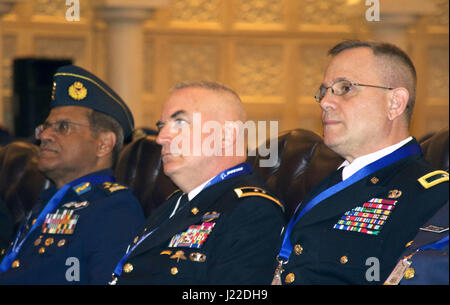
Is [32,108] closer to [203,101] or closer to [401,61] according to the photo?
[203,101]

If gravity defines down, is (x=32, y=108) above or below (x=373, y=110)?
below

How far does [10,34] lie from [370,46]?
513 cm

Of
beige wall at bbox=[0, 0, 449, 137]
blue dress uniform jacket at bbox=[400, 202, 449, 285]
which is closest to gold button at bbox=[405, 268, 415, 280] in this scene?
blue dress uniform jacket at bbox=[400, 202, 449, 285]

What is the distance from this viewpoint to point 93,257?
2375mm

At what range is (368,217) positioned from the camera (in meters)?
1.83

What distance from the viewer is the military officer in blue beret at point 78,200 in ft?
7.83

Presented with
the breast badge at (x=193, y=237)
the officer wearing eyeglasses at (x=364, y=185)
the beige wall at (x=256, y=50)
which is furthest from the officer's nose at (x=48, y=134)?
the beige wall at (x=256, y=50)

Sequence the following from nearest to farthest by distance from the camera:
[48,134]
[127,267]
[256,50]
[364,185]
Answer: [364,185] → [127,267] → [48,134] → [256,50]

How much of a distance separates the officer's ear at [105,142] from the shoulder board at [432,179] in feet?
4.40

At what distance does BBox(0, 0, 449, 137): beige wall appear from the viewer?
21.8ft

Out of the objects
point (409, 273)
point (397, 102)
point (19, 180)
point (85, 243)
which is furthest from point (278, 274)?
point (19, 180)

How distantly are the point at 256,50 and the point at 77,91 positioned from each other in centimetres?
411

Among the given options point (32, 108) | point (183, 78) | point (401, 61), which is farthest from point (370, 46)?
point (183, 78)

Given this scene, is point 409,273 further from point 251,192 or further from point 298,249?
point 251,192
